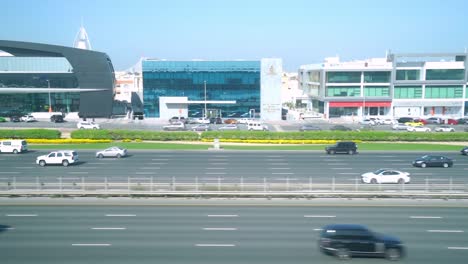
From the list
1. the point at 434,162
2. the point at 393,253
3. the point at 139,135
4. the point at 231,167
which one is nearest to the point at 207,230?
the point at 393,253

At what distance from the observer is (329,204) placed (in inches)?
947

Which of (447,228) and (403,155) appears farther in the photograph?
(403,155)

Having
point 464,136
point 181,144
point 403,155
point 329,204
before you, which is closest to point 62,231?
point 329,204

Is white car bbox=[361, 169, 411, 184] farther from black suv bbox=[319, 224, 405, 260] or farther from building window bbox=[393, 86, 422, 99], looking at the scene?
building window bbox=[393, 86, 422, 99]

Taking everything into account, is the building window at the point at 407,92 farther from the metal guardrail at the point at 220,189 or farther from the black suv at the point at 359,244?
the black suv at the point at 359,244

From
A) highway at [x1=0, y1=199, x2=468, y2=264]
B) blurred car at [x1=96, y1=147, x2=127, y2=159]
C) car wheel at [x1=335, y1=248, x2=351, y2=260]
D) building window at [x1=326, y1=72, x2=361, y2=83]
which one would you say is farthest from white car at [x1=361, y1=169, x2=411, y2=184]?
building window at [x1=326, y1=72, x2=361, y2=83]

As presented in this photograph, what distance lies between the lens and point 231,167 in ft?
117

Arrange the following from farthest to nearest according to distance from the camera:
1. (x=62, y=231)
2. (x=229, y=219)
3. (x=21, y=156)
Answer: (x=21, y=156) → (x=229, y=219) → (x=62, y=231)

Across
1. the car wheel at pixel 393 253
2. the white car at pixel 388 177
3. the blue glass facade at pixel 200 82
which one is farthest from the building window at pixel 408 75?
the car wheel at pixel 393 253

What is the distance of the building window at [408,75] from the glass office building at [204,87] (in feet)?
75.9

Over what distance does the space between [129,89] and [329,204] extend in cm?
8526

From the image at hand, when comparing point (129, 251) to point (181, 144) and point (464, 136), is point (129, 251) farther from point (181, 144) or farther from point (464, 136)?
point (464, 136)

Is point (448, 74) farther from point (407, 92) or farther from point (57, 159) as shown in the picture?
point (57, 159)

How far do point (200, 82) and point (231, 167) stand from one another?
152 ft
